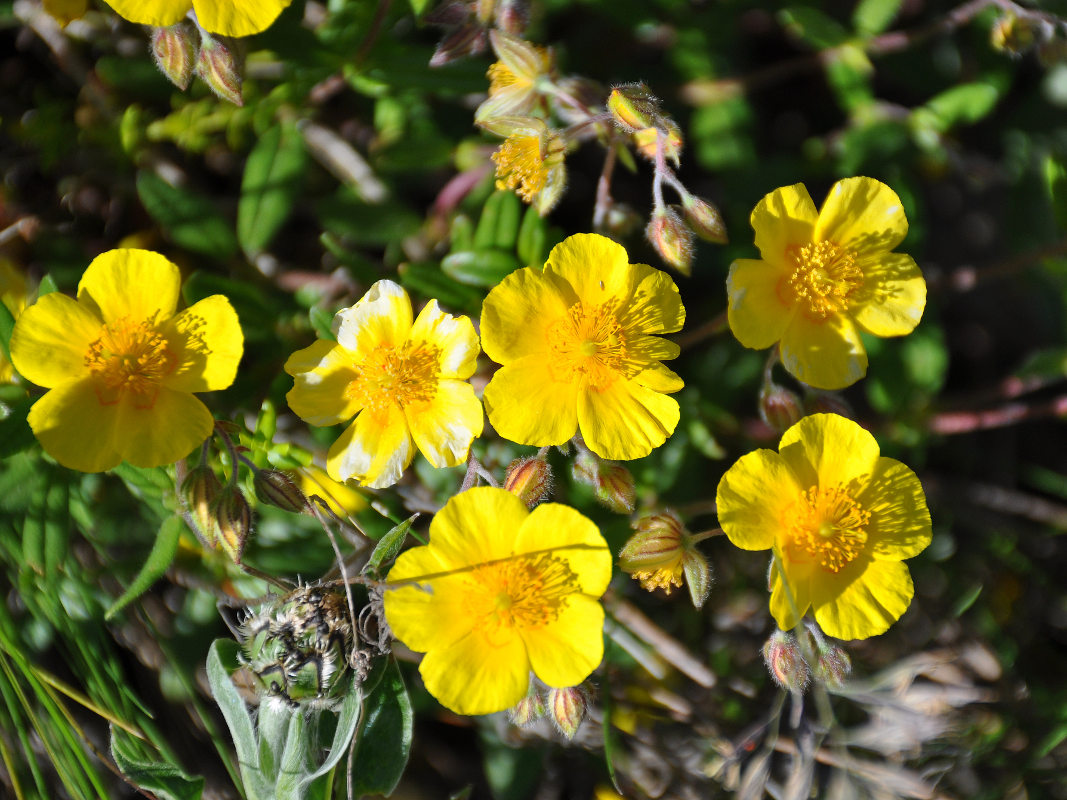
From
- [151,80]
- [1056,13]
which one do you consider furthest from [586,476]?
[1056,13]

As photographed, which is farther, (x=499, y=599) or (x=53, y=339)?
(x=53, y=339)

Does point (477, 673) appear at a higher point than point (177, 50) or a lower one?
lower

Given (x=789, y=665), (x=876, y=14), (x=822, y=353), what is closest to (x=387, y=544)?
(x=789, y=665)

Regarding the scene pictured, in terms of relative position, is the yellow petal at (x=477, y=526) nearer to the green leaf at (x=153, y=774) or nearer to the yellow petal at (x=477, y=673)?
the yellow petal at (x=477, y=673)

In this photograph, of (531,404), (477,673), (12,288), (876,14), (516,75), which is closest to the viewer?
(477,673)

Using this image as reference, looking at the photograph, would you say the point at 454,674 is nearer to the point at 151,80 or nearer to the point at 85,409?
the point at 85,409

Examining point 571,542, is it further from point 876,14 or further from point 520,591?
point 876,14

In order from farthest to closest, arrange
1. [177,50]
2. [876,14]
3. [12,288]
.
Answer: [876,14] < [12,288] < [177,50]

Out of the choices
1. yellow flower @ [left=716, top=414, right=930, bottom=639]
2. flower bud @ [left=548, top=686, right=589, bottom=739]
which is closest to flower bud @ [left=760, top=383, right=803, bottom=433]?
yellow flower @ [left=716, top=414, right=930, bottom=639]

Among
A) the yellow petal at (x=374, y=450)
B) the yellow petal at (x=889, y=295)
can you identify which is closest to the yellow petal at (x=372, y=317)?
the yellow petal at (x=374, y=450)
